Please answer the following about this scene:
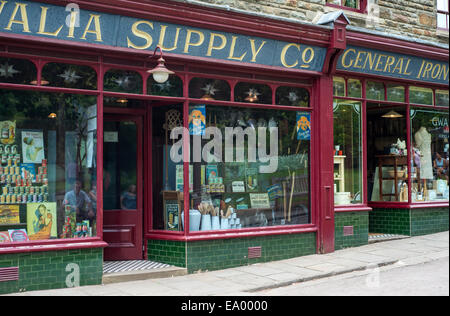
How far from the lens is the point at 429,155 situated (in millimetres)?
12930

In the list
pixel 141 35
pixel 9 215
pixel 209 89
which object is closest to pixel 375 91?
pixel 209 89

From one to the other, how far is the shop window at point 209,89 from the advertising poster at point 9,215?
130 inches

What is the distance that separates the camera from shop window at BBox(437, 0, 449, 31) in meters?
12.7

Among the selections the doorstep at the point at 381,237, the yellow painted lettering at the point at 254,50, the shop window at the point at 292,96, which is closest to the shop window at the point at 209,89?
the yellow painted lettering at the point at 254,50

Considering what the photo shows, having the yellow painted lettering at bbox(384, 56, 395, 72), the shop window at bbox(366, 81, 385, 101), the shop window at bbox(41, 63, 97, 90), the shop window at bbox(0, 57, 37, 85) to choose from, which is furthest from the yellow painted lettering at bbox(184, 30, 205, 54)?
the yellow painted lettering at bbox(384, 56, 395, 72)

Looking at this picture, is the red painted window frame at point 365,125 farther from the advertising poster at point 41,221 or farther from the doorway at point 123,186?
the advertising poster at point 41,221

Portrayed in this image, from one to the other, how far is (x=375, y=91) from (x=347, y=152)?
153 cm

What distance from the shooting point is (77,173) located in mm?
8391

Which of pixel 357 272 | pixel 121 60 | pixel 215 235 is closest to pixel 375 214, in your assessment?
pixel 357 272

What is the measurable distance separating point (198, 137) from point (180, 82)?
1.00 meters

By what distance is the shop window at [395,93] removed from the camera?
1201 centimetres

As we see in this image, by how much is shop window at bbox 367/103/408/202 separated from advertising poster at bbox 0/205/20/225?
8.09 metres

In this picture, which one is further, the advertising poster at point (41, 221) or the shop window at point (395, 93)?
the shop window at point (395, 93)

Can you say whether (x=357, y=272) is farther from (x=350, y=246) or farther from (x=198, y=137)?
(x=198, y=137)
